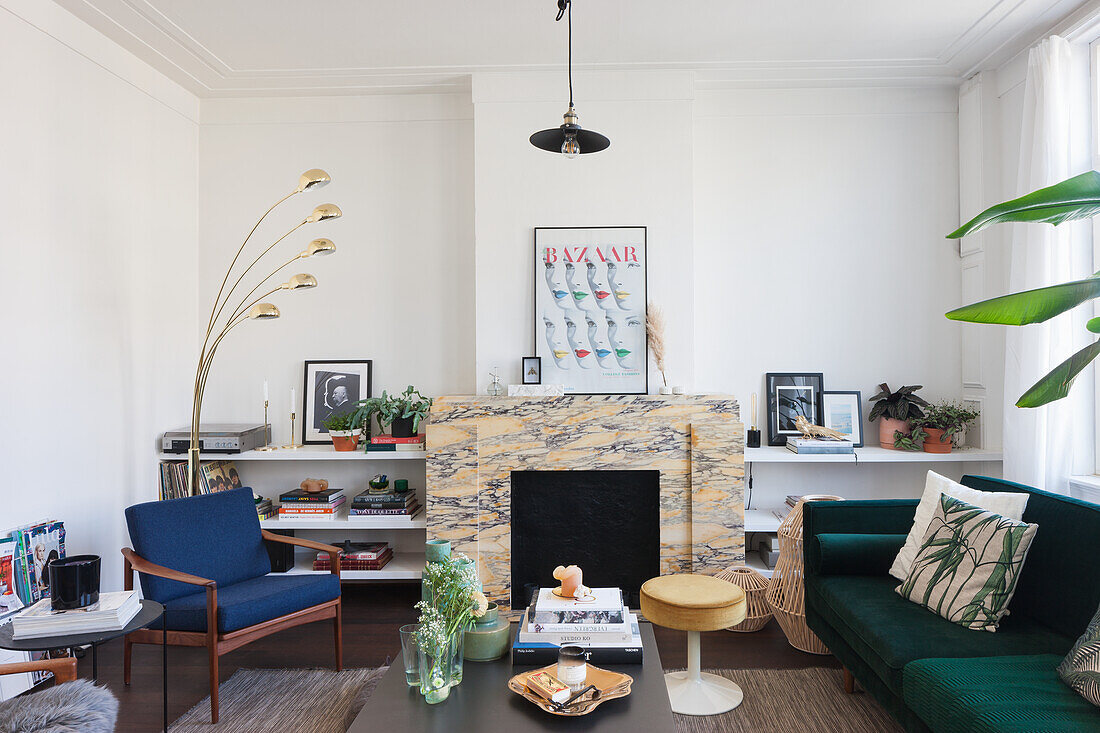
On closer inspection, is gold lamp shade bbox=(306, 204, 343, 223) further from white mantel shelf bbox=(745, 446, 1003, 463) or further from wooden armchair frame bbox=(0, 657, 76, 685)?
white mantel shelf bbox=(745, 446, 1003, 463)

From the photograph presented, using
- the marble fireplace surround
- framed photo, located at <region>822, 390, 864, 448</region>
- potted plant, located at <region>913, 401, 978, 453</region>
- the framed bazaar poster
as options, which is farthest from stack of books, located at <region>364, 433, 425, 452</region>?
potted plant, located at <region>913, 401, 978, 453</region>

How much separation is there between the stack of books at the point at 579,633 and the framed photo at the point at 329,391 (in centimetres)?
242

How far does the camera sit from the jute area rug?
2676mm

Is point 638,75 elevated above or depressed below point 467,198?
above

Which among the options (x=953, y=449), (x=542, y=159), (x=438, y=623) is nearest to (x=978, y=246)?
(x=953, y=449)

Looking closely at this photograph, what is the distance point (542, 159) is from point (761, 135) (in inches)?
56.4

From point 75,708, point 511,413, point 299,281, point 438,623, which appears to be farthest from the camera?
point 511,413

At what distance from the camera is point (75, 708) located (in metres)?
1.92

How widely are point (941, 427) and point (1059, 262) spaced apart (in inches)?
43.2

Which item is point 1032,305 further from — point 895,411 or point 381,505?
point 381,505

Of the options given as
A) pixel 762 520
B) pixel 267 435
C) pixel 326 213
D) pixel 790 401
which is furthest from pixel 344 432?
pixel 790 401

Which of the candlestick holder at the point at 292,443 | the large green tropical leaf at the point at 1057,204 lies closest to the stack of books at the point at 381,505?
the candlestick holder at the point at 292,443

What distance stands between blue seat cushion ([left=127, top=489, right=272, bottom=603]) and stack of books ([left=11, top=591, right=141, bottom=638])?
0.57 m

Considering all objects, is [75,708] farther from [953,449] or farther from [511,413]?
[953,449]
